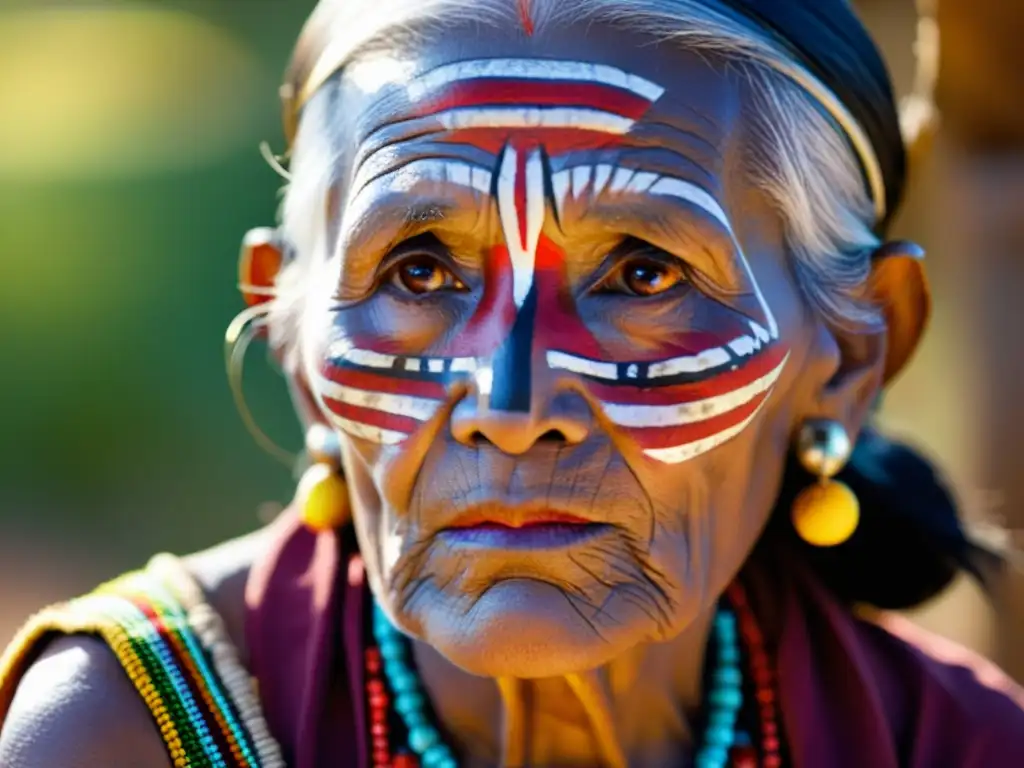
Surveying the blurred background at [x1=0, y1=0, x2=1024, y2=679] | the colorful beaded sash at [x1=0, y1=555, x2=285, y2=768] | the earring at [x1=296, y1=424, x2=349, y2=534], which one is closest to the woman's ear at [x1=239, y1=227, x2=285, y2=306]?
the earring at [x1=296, y1=424, x2=349, y2=534]

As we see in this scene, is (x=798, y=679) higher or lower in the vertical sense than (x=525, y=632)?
lower

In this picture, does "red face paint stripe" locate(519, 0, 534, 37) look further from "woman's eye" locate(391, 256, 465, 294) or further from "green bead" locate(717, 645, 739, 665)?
"green bead" locate(717, 645, 739, 665)

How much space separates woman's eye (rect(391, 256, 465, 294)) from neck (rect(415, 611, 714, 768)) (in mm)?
595

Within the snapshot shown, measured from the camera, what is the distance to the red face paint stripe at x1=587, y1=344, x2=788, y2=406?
72.5 inches

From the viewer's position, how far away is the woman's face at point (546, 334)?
1.82 m

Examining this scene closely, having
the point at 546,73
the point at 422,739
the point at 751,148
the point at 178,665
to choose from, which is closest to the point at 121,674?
the point at 178,665

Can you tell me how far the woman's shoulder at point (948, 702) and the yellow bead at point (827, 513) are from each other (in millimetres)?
341

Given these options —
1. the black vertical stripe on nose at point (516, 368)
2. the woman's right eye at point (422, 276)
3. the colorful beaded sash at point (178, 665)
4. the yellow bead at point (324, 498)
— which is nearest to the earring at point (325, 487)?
the yellow bead at point (324, 498)

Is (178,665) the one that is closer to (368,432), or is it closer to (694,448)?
(368,432)

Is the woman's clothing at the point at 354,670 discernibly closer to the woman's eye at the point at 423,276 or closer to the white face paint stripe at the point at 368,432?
the white face paint stripe at the point at 368,432

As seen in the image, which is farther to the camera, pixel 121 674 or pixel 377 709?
pixel 377 709

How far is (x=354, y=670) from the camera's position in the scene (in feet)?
6.99

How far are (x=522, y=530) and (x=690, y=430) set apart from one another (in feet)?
0.87

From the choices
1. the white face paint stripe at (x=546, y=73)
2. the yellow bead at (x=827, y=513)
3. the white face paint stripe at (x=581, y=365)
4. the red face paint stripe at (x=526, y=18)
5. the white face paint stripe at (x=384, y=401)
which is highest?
the red face paint stripe at (x=526, y=18)
